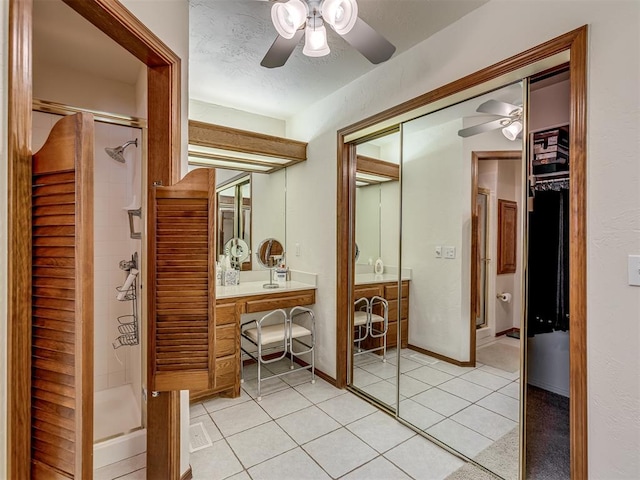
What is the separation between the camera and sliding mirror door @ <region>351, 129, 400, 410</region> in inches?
104

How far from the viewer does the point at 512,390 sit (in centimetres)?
180

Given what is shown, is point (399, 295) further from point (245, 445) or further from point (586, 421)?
point (245, 445)

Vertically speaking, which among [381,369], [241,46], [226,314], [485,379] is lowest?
[381,369]

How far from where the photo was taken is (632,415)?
4.22ft

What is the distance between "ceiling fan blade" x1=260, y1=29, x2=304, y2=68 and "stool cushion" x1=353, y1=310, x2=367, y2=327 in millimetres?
2085

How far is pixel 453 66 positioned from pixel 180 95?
1.58 metres

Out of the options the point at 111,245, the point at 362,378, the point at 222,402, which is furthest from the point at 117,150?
the point at 362,378

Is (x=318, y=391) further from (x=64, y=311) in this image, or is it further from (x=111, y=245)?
(x=64, y=311)

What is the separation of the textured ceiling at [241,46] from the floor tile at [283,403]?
2637 mm

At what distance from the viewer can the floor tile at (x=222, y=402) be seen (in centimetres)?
258

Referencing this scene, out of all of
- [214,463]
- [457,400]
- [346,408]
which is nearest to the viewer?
[214,463]

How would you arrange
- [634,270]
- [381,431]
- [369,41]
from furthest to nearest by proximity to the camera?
[381,431], [369,41], [634,270]

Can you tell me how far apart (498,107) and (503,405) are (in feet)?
5.55

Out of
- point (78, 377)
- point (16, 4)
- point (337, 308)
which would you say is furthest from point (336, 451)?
point (16, 4)
